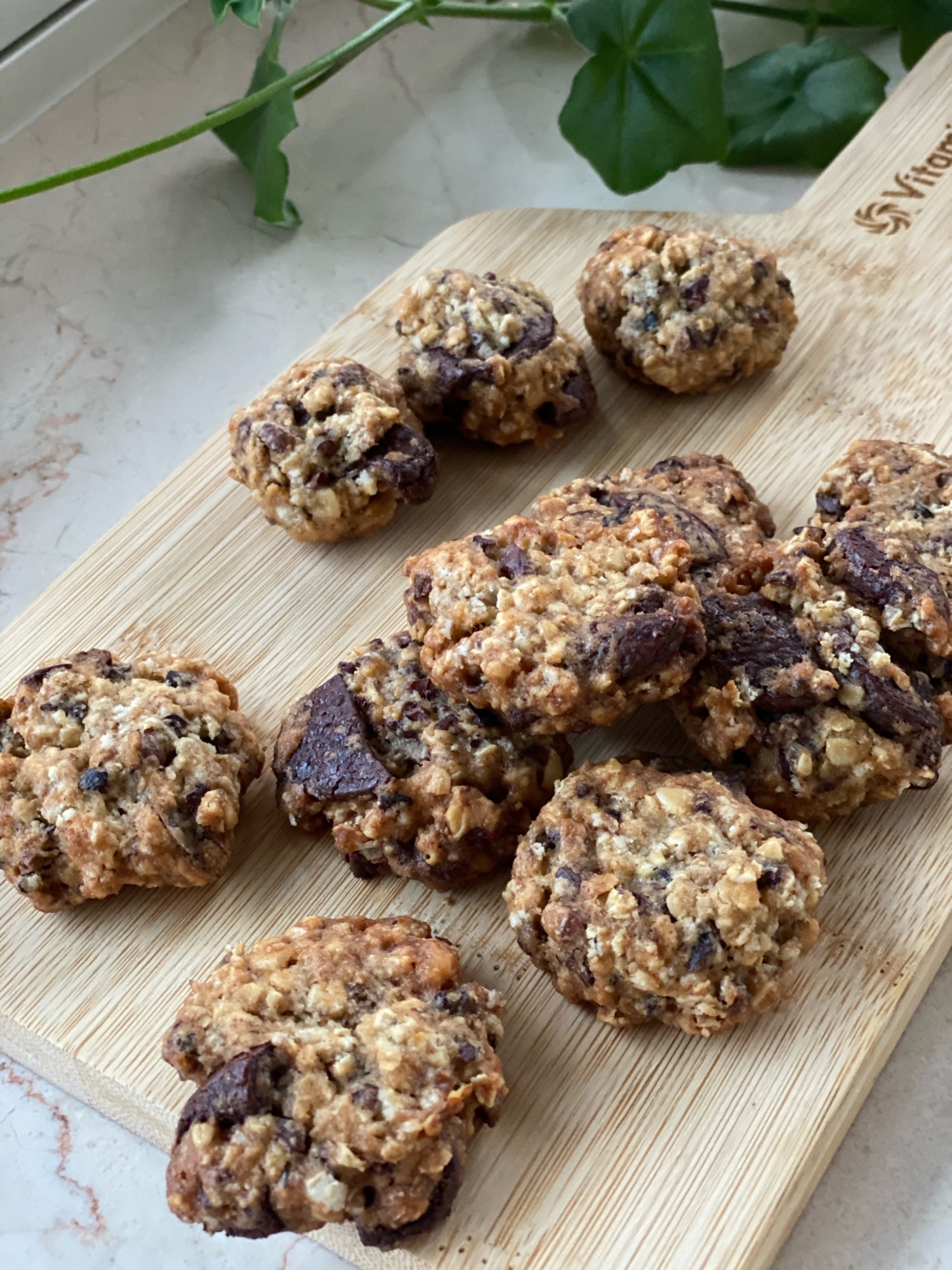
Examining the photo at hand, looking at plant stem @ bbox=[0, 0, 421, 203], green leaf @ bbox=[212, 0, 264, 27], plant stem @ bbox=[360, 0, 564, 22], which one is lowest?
plant stem @ bbox=[360, 0, 564, 22]

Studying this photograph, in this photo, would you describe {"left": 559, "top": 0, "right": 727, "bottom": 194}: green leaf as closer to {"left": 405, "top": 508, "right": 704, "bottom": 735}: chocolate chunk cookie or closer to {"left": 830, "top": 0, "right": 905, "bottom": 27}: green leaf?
{"left": 830, "top": 0, "right": 905, "bottom": 27}: green leaf

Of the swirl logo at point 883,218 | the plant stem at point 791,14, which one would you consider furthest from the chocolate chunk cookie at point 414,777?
the plant stem at point 791,14

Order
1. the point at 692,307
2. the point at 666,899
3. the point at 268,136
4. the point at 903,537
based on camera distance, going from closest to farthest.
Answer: the point at 666,899, the point at 903,537, the point at 692,307, the point at 268,136

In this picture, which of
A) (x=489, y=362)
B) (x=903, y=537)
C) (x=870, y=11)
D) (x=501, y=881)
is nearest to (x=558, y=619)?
(x=501, y=881)

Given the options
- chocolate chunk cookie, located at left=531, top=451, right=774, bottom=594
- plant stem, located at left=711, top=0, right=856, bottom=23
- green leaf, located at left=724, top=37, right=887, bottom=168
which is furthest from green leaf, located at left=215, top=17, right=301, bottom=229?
chocolate chunk cookie, located at left=531, top=451, right=774, bottom=594

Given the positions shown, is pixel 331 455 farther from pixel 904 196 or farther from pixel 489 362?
pixel 904 196

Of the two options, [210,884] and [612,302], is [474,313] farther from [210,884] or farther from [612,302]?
[210,884]

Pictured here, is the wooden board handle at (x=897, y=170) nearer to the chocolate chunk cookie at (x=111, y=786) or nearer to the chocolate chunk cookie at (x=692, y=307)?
the chocolate chunk cookie at (x=692, y=307)
